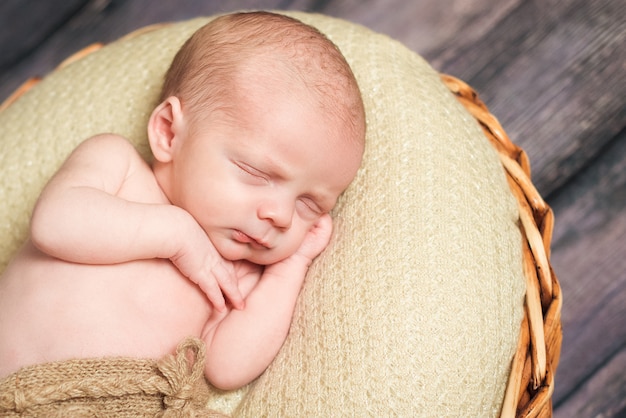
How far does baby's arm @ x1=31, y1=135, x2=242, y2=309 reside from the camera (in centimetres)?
114

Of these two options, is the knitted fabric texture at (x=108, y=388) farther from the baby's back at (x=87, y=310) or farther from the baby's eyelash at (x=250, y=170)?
the baby's eyelash at (x=250, y=170)

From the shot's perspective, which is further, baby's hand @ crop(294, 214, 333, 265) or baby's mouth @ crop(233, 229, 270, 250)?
baby's hand @ crop(294, 214, 333, 265)

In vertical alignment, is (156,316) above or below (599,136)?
below

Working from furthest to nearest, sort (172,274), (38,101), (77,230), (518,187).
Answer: (38,101)
(518,187)
(172,274)
(77,230)

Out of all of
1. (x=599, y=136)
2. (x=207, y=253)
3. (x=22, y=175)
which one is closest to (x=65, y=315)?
(x=207, y=253)

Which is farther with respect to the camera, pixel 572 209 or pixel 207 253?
pixel 572 209

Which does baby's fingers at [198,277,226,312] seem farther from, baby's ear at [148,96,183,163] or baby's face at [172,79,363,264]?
baby's ear at [148,96,183,163]

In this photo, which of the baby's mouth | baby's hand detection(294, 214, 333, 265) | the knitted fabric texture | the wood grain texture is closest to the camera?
the knitted fabric texture

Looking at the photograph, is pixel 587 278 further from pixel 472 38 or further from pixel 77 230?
pixel 77 230

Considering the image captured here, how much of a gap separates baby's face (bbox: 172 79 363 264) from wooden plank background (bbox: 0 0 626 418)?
1.03 metres

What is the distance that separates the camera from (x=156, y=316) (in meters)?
1.23

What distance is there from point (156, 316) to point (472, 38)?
1.40 meters

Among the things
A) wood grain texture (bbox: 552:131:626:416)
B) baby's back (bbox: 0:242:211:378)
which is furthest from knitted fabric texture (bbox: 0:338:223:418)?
wood grain texture (bbox: 552:131:626:416)

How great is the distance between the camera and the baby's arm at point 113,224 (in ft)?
3.75
